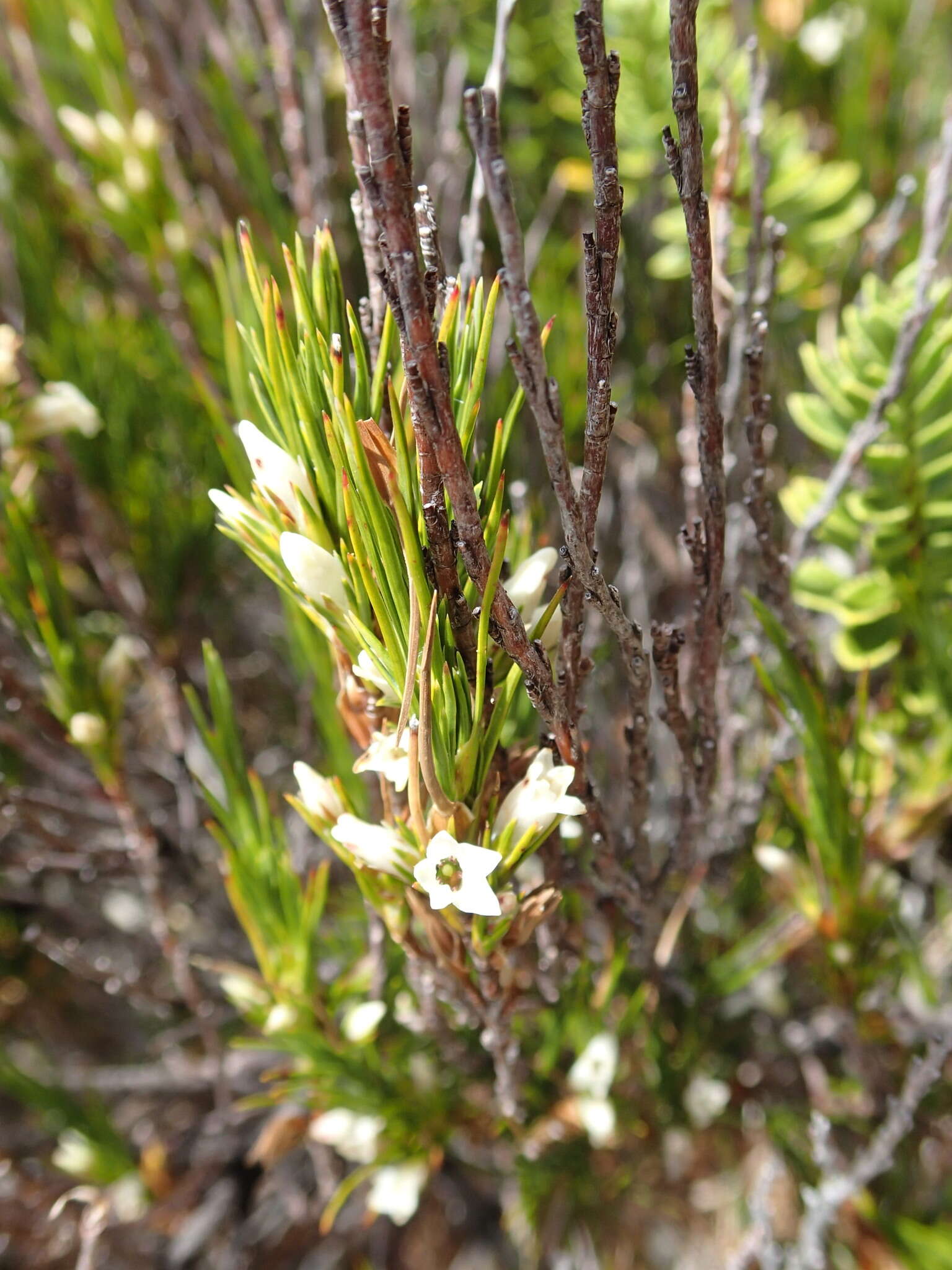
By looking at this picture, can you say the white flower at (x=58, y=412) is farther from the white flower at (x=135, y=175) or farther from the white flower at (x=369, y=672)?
the white flower at (x=369, y=672)

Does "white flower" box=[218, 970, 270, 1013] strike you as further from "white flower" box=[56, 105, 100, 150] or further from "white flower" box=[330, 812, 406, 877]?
"white flower" box=[56, 105, 100, 150]

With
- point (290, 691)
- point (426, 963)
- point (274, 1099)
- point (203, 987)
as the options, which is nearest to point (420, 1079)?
point (274, 1099)

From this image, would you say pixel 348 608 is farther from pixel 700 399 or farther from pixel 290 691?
pixel 290 691

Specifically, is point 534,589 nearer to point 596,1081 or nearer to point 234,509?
point 234,509

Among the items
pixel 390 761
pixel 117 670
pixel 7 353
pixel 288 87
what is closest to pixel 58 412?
pixel 7 353

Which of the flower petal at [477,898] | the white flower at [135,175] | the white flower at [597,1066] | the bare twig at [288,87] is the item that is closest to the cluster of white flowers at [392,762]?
the flower petal at [477,898]

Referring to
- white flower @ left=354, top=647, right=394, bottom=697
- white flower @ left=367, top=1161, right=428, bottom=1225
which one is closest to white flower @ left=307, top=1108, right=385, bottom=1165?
white flower @ left=367, top=1161, right=428, bottom=1225

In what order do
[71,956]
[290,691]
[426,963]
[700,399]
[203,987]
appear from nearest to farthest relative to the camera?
[700,399] < [426,963] < [71,956] < [203,987] < [290,691]
